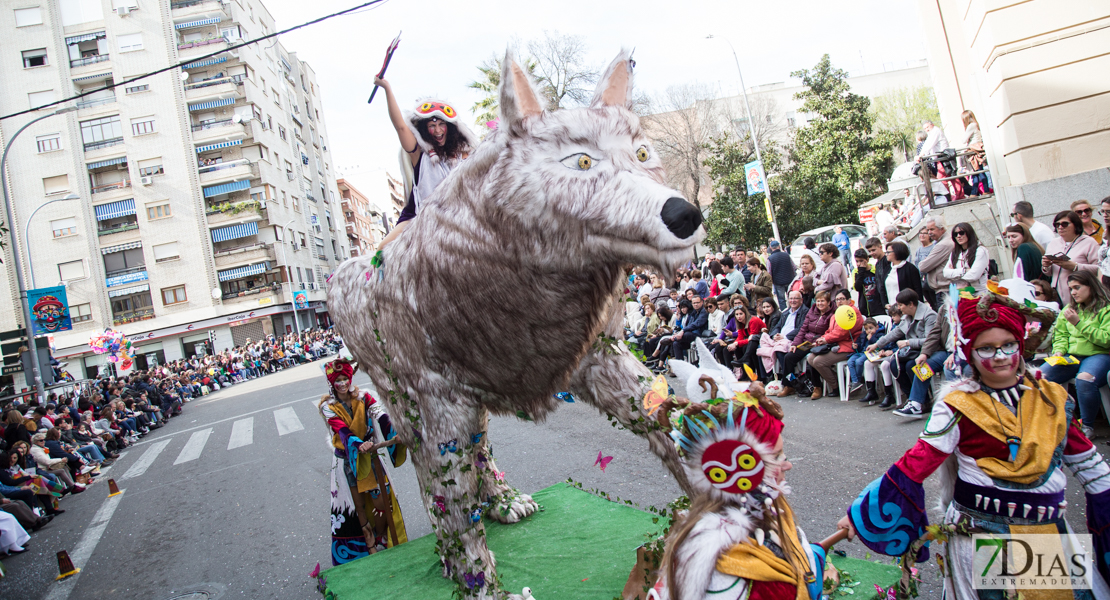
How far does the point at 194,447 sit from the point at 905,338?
1136 cm

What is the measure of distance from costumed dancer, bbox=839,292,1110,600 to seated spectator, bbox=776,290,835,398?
16.0 feet

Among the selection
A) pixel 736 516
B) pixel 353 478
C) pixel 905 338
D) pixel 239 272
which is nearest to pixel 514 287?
pixel 736 516

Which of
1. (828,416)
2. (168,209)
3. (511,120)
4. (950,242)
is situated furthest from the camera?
(168,209)

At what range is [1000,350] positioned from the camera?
215 cm

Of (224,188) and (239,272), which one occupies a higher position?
(224,188)

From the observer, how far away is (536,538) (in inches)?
151

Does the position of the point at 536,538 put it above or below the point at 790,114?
→ below

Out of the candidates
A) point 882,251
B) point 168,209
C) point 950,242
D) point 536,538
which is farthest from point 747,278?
point 168,209

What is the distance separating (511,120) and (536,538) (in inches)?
106

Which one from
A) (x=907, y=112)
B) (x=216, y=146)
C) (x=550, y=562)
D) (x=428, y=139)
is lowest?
(x=550, y=562)

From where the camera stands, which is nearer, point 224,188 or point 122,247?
point 122,247

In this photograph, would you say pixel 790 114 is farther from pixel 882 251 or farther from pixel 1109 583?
pixel 1109 583

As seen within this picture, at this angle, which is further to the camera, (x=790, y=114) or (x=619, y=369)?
(x=790, y=114)

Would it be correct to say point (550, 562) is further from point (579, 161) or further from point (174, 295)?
point (174, 295)
